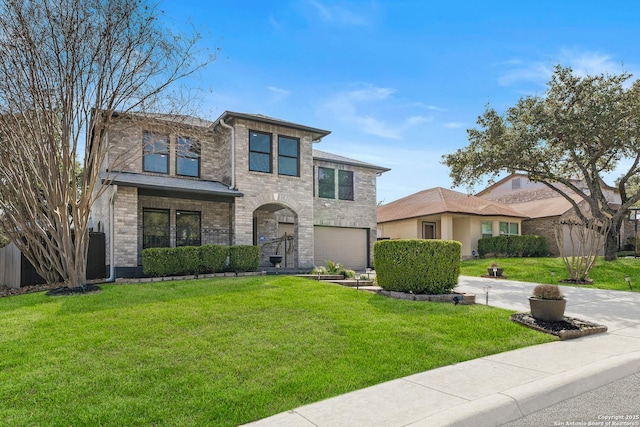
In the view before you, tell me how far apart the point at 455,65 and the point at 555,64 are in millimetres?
9393

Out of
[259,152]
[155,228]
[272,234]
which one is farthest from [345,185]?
[155,228]

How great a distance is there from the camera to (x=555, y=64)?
18.4m

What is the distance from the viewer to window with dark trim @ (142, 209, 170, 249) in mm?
14312

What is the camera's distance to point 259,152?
15.3 metres

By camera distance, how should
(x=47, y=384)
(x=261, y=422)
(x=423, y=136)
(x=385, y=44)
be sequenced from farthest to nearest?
(x=423, y=136) → (x=385, y=44) → (x=47, y=384) → (x=261, y=422)

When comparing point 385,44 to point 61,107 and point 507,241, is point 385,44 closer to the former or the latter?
point 61,107

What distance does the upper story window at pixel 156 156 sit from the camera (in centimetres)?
1461

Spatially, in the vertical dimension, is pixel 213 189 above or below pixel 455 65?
below

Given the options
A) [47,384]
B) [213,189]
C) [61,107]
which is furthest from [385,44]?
[47,384]

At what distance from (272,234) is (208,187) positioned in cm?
391

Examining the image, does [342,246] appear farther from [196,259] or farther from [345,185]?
[196,259]

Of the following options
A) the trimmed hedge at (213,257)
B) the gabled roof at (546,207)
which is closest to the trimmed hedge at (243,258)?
the trimmed hedge at (213,257)

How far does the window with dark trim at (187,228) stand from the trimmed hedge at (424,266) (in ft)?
27.2

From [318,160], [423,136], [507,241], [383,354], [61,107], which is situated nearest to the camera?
[383,354]
